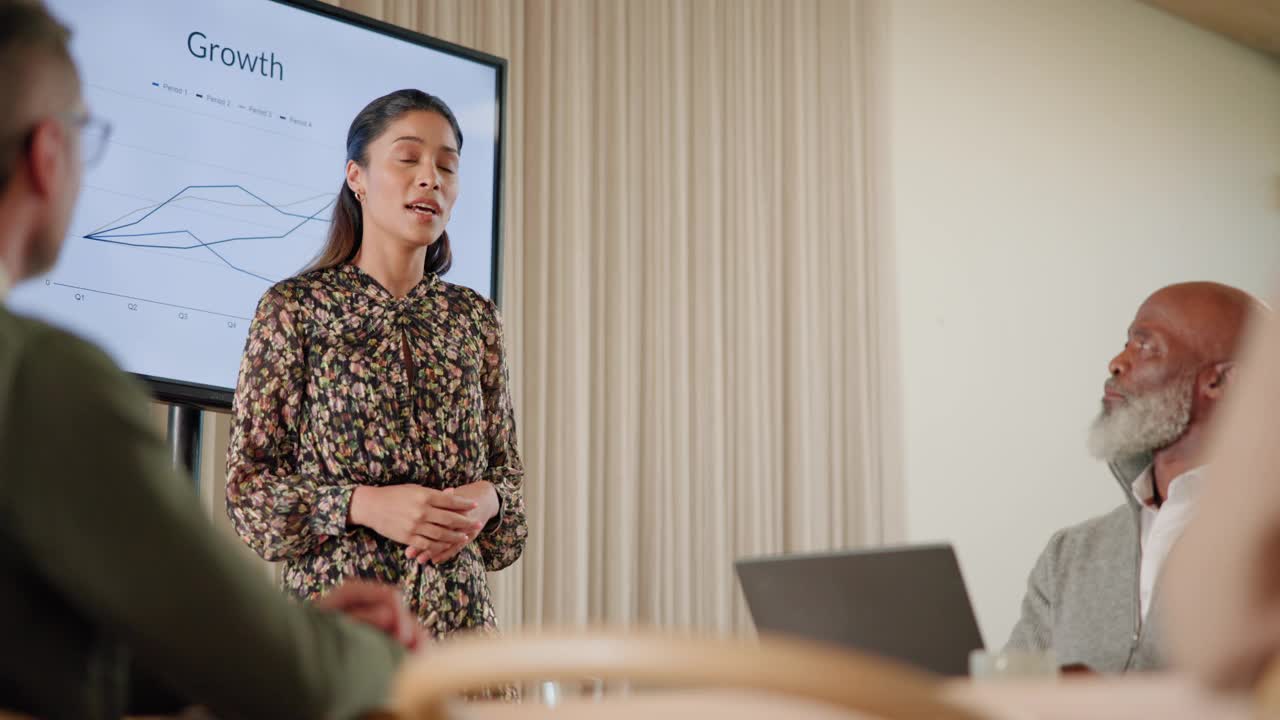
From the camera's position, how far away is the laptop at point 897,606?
2127 mm

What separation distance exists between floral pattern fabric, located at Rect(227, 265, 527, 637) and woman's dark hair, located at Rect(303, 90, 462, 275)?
0.47 feet

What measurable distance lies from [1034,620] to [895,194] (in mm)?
2935

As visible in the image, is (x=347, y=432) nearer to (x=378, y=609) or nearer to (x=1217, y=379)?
(x=378, y=609)

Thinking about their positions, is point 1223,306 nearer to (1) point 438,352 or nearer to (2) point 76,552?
(1) point 438,352

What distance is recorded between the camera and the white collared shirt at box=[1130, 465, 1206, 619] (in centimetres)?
262

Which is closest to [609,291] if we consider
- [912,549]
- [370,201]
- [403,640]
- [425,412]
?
[370,201]

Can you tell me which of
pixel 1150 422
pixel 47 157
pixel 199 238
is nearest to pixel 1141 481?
pixel 1150 422

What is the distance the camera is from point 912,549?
7.02ft

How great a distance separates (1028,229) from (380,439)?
421cm

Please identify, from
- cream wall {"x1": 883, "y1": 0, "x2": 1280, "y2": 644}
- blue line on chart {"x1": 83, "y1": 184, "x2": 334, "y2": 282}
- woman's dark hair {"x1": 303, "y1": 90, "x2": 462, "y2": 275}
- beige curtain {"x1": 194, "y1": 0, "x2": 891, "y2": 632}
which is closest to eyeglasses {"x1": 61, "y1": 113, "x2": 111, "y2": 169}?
woman's dark hair {"x1": 303, "y1": 90, "x2": 462, "y2": 275}

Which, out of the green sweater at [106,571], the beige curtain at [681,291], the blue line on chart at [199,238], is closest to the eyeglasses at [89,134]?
the green sweater at [106,571]

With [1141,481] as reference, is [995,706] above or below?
below

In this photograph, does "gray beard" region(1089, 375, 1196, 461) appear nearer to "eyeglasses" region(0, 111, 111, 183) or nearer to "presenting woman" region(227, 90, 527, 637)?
"presenting woman" region(227, 90, 527, 637)

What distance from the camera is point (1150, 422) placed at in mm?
2791
